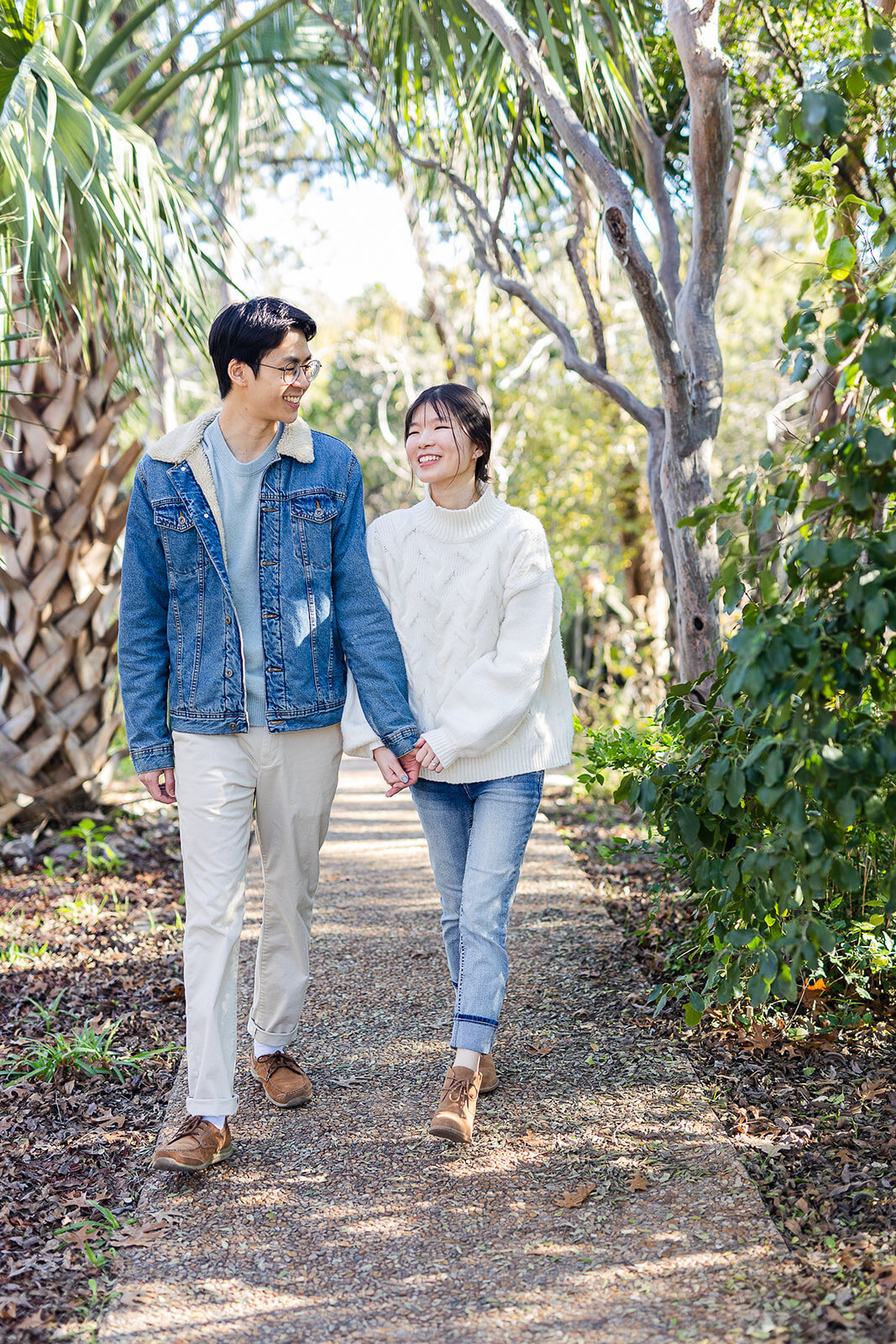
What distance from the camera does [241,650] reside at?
2793mm

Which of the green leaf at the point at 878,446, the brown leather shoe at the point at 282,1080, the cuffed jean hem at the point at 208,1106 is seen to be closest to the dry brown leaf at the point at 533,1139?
the brown leather shoe at the point at 282,1080

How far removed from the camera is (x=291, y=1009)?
10.0 feet

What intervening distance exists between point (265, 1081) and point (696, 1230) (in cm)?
122

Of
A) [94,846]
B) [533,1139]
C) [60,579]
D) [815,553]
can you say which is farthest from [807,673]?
[60,579]

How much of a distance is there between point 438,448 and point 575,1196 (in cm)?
173

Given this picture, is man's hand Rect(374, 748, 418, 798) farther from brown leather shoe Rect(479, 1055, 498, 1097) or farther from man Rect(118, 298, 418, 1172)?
brown leather shoe Rect(479, 1055, 498, 1097)

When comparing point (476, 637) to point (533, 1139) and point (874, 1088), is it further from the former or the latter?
point (874, 1088)

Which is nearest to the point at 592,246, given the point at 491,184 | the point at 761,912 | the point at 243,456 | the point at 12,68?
the point at 491,184

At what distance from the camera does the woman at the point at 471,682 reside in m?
2.82

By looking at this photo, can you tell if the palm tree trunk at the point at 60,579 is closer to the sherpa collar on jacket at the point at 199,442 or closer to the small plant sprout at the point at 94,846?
the small plant sprout at the point at 94,846

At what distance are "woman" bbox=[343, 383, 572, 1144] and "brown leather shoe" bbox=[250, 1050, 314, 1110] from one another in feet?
1.50

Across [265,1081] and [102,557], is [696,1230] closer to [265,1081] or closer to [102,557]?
[265,1081]

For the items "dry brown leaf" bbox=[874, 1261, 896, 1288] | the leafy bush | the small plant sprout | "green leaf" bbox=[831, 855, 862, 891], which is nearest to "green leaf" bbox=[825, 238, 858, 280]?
the leafy bush

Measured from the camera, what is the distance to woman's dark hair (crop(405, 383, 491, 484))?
289cm
